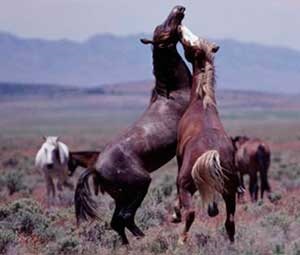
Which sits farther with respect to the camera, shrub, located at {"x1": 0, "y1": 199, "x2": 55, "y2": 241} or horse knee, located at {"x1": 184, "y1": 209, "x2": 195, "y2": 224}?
shrub, located at {"x1": 0, "y1": 199, "x2": 55, "y2": 241}

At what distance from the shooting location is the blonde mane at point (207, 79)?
32.1ft

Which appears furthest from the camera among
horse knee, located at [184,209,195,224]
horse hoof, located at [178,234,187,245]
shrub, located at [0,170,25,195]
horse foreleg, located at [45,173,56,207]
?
shrub, located at [0,170,25,195]

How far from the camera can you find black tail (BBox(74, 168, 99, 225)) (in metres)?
10.4

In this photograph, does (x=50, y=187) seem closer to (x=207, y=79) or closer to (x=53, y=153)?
(x=53, y=153)

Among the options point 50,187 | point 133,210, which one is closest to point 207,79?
point 133,210

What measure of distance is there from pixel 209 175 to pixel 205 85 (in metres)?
1.29

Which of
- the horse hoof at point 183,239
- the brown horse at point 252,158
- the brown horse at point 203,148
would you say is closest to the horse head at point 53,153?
the brown horse at point 252,158

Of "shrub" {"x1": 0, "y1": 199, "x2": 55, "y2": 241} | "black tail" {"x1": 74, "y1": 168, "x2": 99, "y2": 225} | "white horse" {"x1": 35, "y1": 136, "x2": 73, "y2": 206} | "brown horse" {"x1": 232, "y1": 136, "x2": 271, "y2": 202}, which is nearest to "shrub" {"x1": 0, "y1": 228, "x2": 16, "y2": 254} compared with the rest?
"black tail" {"x1": 74, "y1": 168, "x2": 99, "y2": 225}

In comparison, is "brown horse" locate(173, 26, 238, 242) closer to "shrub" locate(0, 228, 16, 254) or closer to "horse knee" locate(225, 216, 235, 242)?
"horse knee" locate(225, 216, 235, 242)

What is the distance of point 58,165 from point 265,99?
16887 centimetres

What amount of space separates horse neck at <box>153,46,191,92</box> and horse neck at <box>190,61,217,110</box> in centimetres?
49

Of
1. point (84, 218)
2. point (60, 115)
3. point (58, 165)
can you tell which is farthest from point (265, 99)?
point (84, 218)

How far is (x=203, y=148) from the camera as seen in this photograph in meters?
9.20

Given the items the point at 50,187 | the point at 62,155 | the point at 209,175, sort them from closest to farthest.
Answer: the point at 209,175, the point at 50,187, the point at 62,155
